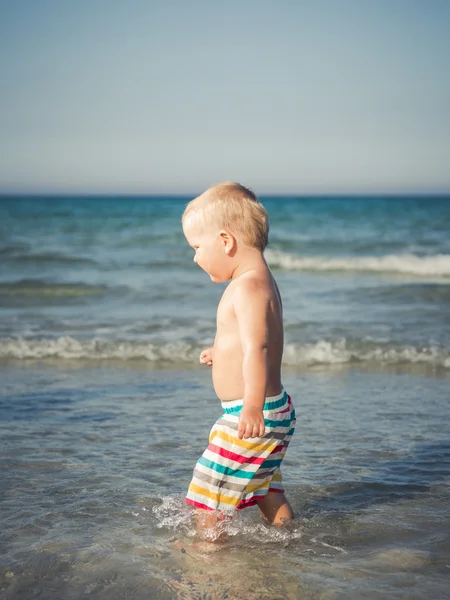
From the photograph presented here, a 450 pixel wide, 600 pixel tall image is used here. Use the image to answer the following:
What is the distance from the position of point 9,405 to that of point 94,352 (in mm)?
2335

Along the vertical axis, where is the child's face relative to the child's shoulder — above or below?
above

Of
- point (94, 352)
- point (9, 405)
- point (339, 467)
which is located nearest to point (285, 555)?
point (339, 467)

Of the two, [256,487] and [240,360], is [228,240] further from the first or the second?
[256,487]

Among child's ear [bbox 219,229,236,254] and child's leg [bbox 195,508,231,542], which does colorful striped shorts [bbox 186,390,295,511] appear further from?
child's ear [bbox 219,229,236,254]

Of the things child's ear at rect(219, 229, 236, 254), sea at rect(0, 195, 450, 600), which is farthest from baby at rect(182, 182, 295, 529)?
sea at rect(0, 195, 450, 600)

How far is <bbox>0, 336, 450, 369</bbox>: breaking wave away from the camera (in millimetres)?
7418

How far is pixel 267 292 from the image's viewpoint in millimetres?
2975

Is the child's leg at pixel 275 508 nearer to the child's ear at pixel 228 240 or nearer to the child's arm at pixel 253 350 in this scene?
the child's arm at pixel 253 350

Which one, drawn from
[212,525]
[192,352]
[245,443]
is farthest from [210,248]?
[192,352]

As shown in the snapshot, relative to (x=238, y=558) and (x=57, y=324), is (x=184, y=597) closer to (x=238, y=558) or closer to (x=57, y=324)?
(x=238, y=558)

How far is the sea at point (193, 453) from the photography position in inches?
109

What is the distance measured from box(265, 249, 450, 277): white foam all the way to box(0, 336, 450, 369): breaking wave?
31.2 feet

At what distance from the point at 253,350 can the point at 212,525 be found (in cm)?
79

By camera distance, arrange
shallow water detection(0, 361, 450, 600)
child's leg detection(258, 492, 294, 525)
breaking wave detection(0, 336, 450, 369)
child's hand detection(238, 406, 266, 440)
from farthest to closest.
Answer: breaking wave detection(0, 336, 450, 369) → child's leg detection(258, 492, 294, 525) → child's hand detection(238, 406, 266, 440) → shallow water detection(0, 361, 450, 600)
